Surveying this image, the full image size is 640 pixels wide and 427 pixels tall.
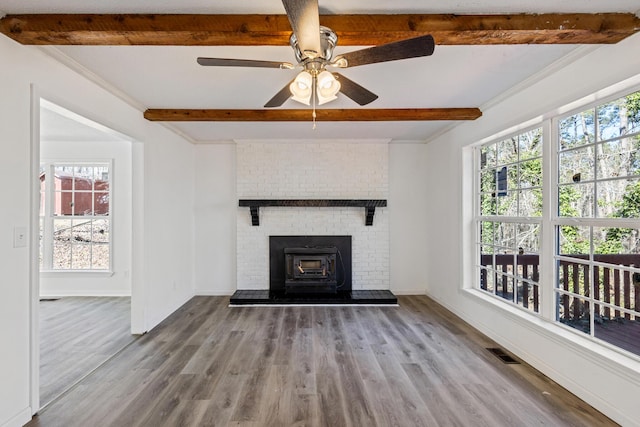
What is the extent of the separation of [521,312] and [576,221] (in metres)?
1.05

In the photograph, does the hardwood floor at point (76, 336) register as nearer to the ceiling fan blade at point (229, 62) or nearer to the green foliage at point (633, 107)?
the ceiling fan blade at point (229, 62)

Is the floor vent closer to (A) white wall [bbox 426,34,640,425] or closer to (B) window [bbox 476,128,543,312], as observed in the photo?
(A) white wall [bbox 426,34,640,425]

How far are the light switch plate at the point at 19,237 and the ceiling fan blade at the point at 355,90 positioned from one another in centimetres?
225

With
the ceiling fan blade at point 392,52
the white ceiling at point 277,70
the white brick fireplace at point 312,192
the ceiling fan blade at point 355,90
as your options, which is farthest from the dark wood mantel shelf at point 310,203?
the ceiling fan blade at point 392,52

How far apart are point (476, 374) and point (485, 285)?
145 cm

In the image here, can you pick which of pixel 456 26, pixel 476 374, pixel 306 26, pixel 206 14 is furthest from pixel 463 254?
pixel 206 14

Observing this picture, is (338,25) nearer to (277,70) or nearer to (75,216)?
(277,70)

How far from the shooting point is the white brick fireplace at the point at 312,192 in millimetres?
4871

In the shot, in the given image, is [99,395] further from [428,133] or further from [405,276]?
[428,133]

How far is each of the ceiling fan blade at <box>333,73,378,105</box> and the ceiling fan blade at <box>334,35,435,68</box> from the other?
6.8 inches

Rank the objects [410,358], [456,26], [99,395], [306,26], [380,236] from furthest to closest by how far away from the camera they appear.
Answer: [380,236] → [410,358] → [99,395] → [456,26] → [306,26]

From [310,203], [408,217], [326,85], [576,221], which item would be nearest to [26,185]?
[326,85]

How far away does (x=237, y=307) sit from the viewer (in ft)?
14.2

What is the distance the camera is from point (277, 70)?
2.48 meters
